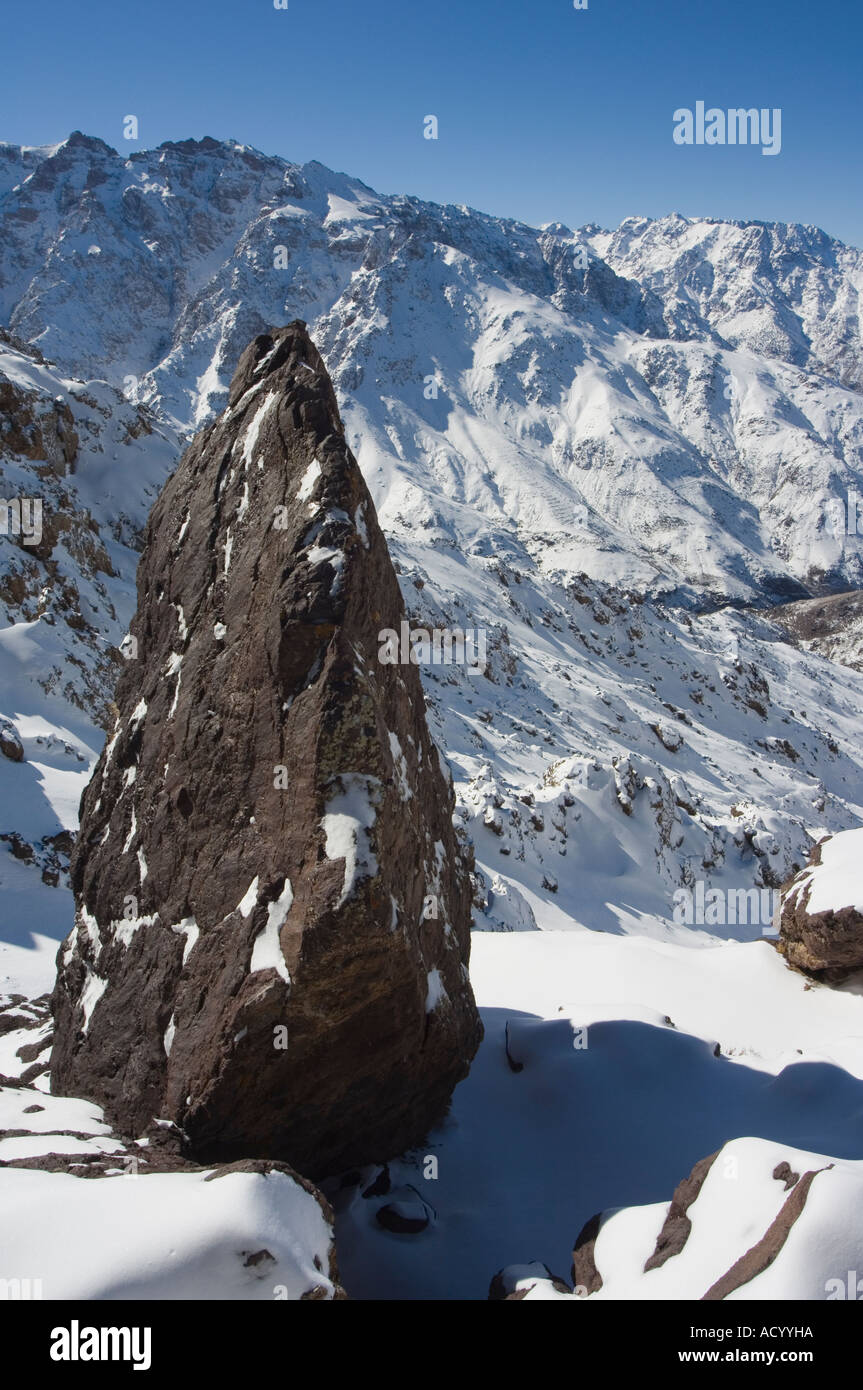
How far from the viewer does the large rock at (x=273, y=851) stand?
6.23 metres

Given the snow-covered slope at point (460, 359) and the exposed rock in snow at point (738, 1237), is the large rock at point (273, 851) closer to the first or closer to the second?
the exposed rock in snow at point (738, 1237)

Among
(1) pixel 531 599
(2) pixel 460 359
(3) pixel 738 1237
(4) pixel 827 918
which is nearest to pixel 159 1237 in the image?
(3) pixel 738 1237

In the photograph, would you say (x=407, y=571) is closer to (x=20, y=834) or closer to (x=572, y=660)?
(x=572, y=660)

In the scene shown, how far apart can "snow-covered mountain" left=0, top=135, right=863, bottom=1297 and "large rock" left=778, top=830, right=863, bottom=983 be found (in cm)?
51

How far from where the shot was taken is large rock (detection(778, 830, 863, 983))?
464 inches

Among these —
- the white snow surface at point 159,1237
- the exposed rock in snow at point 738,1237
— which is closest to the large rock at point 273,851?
the white snow surface at point 159,1237

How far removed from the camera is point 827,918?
39.2 feet

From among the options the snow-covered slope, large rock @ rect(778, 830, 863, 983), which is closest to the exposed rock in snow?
large rock @ rect(778, 830, 863, 983)

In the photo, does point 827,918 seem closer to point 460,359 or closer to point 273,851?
point 273,851

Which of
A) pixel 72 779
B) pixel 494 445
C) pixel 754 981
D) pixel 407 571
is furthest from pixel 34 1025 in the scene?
pixel 494 445

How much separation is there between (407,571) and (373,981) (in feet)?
141

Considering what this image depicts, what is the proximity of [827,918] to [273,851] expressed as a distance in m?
9.45

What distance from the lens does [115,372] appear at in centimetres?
14912

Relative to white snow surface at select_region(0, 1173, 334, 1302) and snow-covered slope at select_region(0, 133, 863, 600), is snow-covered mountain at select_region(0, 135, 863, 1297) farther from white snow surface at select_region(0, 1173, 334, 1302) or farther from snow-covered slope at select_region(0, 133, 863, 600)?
white snow surface at select_region(0, 1173, 334, 1302)
